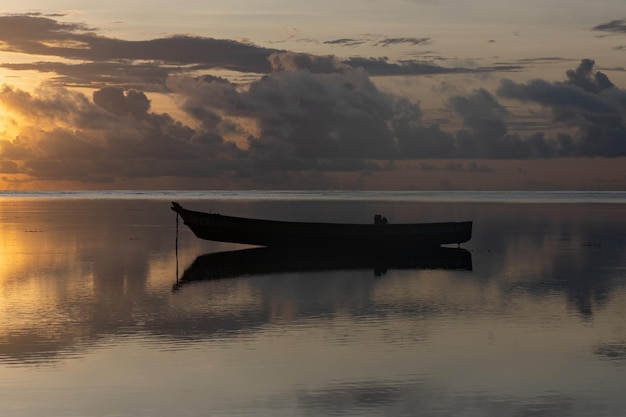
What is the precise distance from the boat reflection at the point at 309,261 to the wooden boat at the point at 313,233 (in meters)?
0.55

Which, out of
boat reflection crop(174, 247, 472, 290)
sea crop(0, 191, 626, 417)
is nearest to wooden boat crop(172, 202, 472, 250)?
boat reflection crop(174, 247, 472, 290)

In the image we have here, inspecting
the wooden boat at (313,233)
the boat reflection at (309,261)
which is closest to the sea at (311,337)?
the boat reflection at (309,261)

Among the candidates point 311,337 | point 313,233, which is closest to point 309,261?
point 313,233

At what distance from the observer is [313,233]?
50969 mm

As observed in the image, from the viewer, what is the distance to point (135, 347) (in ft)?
70.6

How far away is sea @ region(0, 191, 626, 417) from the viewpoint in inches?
652

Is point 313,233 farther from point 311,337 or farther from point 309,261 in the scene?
point 311,337

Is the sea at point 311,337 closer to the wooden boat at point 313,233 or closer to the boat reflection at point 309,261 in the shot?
the boat reflection at point 309,261

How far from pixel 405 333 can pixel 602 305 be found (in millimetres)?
9127

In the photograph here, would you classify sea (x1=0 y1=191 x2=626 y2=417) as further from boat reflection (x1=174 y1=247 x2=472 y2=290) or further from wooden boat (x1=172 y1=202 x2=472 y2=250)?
wooden boat (x1=172 y1=202 x2=472 y2=250)

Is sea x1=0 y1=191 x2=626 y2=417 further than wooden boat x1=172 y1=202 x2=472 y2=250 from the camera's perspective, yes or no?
No

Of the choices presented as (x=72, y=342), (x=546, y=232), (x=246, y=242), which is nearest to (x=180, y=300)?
(x=72, y=342)

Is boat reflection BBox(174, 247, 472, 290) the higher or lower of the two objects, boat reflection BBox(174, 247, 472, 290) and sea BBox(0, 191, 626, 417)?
the lower

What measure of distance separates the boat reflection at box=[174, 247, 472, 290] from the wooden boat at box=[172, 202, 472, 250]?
1.82 feet
